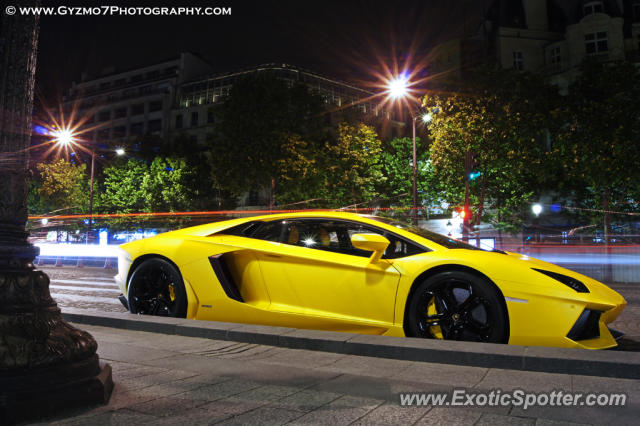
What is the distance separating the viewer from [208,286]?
17.4 ft

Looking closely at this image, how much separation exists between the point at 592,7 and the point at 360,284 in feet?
151

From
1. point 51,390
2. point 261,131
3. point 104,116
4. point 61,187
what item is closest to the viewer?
point 51,390

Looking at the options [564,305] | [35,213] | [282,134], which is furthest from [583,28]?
[35,213]

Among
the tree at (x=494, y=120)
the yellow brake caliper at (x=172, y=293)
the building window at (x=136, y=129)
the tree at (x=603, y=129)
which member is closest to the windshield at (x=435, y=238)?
the yellow brake caliper at (x=172, y=293)

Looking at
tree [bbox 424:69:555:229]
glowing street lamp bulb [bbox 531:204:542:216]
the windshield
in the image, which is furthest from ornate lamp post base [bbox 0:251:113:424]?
glowing street lamp bulb [bbox 531:204:542:216]

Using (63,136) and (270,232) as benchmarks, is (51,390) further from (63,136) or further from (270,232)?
(63,136)

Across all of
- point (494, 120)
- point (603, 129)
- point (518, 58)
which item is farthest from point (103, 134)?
point (603, 129)

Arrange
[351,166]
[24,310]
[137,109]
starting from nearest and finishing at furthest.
→ 1. [24,310]
2. [351,166]
3. [137,109]

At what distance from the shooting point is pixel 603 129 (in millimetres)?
23438

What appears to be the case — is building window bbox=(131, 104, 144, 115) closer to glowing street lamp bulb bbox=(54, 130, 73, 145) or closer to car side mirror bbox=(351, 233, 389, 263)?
glowing street lamp bulb bbox=(54, 130, 73, 145)

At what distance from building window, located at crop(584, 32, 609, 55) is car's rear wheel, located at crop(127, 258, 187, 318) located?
138 ft

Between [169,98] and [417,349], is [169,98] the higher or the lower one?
the higher one

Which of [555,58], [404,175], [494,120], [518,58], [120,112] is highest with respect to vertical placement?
[120,112]

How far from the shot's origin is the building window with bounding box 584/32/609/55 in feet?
126
